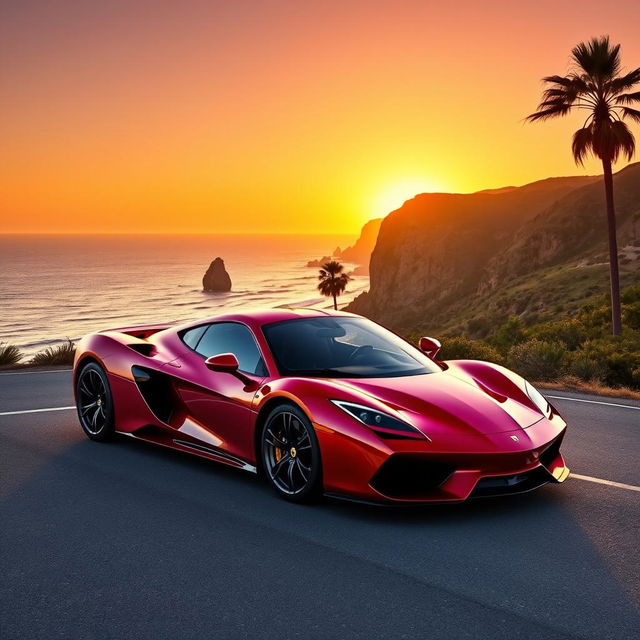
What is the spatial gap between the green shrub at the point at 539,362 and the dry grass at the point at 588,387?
609 mm

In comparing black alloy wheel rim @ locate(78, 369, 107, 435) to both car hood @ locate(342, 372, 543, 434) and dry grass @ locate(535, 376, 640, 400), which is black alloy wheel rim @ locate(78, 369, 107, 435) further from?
dry grass @ locate(535, 376, 640, 400)

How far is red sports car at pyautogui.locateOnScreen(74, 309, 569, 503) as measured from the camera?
18.2ft

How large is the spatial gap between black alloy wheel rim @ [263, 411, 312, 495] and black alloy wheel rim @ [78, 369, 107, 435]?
8.65 ft

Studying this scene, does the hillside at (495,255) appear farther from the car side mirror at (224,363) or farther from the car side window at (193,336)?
the car side mirror at (224,363)

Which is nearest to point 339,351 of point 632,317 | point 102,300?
point 632,317

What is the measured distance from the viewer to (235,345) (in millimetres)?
7164

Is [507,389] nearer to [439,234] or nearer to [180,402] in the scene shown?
[180,402]

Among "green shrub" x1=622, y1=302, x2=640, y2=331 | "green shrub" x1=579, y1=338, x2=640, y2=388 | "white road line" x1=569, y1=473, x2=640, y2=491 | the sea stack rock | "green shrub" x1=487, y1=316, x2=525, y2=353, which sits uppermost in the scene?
"white road line" x1=569, y1=473, x2=640, y2=491

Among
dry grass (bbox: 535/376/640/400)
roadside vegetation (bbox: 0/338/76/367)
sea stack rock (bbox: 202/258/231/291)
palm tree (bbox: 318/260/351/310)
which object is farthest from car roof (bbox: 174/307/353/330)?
sea stack rock (bbox: 202/258/231/291)

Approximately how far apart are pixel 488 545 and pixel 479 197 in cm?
14477

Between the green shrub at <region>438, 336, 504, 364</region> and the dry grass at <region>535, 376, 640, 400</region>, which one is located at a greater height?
the dry grass at <region>535, 376, 640, 400</region>

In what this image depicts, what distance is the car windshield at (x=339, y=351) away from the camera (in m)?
6.66

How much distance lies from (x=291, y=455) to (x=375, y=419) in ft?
2.52

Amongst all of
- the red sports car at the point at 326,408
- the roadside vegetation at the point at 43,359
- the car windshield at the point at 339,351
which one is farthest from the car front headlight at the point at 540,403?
the roadside vegetation at the point at 43,359
